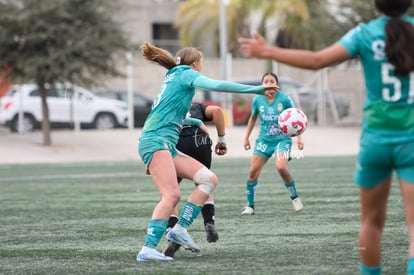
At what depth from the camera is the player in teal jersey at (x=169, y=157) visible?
28.3ft

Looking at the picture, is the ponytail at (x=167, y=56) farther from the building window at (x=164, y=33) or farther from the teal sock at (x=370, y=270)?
the building window at (x=164, y=33)

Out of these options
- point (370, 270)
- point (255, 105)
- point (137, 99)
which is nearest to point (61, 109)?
point (137, 99)

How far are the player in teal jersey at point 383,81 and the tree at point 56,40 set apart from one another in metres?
26.7

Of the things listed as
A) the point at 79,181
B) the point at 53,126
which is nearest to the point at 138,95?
the point at 53,126

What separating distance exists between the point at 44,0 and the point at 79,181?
12917 millimetres

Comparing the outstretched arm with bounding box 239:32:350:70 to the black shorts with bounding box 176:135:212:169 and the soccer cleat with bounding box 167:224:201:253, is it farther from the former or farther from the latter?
the black shorts with bounding box 176:135:212:169

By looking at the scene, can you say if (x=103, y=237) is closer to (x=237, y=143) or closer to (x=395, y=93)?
(x=395, y=93)

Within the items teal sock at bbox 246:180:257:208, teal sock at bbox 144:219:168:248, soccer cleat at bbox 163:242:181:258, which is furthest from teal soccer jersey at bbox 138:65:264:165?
teal sock at bbox 246:180:257:208

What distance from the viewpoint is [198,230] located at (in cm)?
1147

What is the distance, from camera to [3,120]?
1483 inches

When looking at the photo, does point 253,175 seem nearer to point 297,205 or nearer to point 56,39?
point 297,205

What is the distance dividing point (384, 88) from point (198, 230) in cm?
522

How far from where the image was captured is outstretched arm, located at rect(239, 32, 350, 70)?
649cm

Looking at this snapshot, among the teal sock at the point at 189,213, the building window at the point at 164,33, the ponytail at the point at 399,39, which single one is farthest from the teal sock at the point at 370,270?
the building window at the point at 164,33
